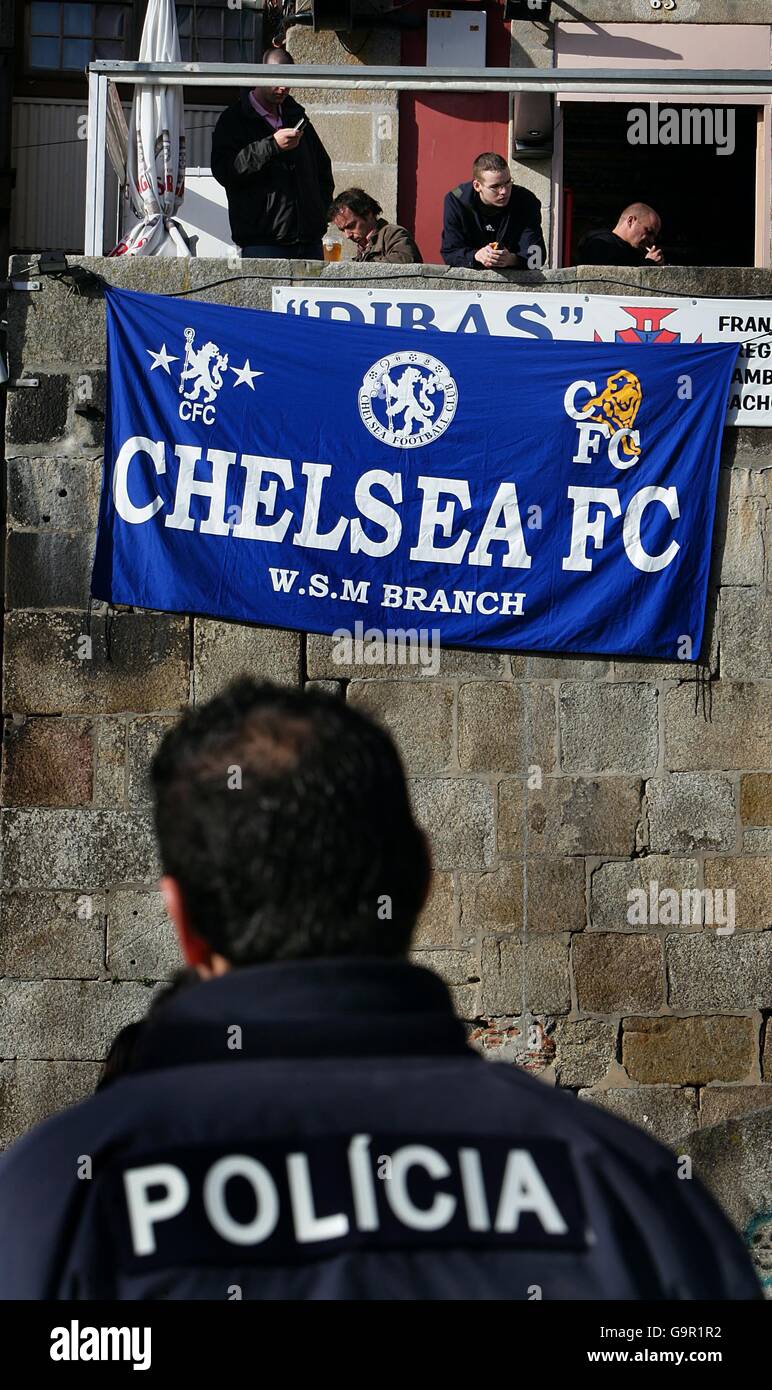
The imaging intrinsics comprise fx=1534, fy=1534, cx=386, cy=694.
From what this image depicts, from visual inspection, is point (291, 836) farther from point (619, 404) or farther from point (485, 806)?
point (619, 404)

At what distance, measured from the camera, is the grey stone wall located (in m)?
6.64

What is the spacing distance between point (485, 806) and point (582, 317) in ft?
7.43

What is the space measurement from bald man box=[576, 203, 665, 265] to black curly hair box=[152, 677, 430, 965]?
6.24m

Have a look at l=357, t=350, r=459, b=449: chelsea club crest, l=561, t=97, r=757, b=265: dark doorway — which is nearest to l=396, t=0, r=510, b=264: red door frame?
l=561, t=97, r=757, b=265: dark doorway

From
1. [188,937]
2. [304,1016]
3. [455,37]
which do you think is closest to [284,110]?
[455,37]

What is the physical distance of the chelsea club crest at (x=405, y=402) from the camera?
6.79m

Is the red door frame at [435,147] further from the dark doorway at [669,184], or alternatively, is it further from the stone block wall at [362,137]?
the dark doorway at [669,184]

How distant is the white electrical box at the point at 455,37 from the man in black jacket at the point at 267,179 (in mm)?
2997

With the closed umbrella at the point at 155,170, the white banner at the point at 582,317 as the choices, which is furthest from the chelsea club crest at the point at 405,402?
the closed umbrella at the point at 155,170

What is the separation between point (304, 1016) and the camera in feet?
5.27

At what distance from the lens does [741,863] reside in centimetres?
675

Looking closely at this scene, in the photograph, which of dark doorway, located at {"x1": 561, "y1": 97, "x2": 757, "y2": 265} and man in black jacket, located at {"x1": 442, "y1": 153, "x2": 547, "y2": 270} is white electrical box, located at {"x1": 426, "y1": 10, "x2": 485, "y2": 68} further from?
man in black jacket, located at {"x1": 442, "y1": 153, "x2": 547, "y2": 270}

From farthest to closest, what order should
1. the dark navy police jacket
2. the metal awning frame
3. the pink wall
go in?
the pink wall → the metal awning frame → the dark navy police jacket

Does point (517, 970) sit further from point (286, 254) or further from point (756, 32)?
point (756, 32)
